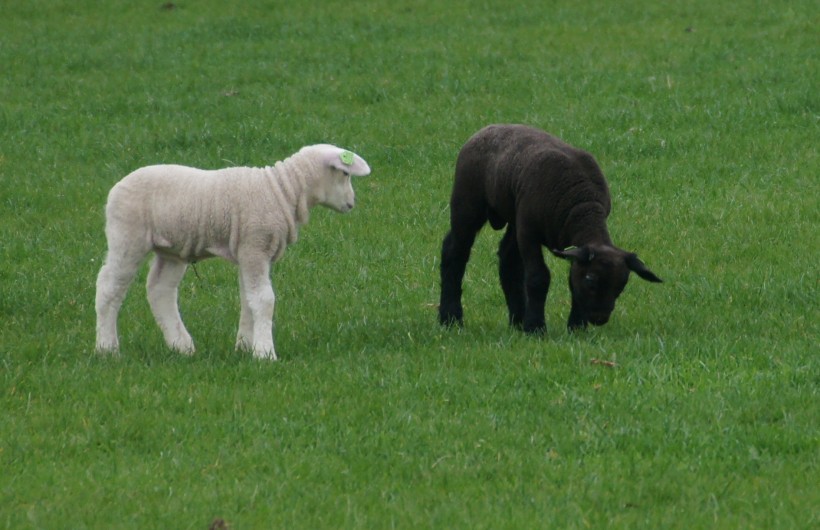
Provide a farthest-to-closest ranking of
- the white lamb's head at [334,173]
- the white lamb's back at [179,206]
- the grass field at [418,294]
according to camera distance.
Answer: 1. the white lamb's head at [334,173]
2. the white lamb's back at [179,206]
3. the grass field at [418,294]

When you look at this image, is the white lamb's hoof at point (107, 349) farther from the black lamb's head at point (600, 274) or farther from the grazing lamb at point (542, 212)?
the black lamb's head at point (600, 274)

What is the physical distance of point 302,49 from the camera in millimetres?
21750

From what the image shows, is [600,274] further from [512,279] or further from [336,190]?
[336,190]

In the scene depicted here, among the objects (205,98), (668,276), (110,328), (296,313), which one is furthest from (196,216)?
(205,98)

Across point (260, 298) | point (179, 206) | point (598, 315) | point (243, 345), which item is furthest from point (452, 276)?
point (179, 206)

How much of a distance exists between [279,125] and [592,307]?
31.3 feet

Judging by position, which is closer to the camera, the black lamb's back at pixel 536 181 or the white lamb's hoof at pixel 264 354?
the white lamb's hoof at pixel 264 354

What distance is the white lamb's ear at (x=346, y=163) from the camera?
8.80 meters

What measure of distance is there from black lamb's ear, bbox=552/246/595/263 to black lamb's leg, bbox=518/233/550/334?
0.45 m

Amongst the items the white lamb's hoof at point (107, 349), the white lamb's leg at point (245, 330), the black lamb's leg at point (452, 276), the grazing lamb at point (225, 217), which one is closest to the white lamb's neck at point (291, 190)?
the grazing lamb at point (225, 217)

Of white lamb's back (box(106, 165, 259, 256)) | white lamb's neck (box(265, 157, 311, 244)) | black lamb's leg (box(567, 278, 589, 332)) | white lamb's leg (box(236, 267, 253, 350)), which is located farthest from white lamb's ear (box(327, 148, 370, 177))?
black lamb's leg (box(567, 278, 589, 332))

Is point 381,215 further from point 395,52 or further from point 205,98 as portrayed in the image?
point 395,52

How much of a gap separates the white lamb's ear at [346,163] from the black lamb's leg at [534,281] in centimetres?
129

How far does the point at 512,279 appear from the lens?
33.2ft
